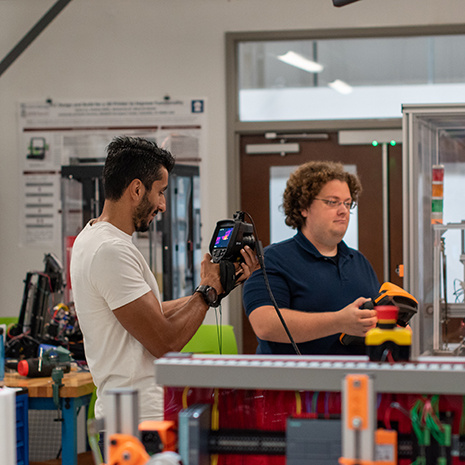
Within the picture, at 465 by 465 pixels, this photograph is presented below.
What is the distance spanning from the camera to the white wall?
4.52 metres

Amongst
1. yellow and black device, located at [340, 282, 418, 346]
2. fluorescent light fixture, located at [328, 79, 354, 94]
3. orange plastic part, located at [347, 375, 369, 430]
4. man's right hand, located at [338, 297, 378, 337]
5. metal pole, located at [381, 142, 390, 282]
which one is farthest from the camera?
fluorescent light fixture, located at [328, 79, 354, 94]

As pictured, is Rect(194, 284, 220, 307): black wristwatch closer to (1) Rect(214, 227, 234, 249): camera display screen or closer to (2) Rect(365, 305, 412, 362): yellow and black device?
(1) Rect(214, 227, 234, 249): camera display screen

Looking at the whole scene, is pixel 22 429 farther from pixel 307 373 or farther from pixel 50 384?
pixel 307 373

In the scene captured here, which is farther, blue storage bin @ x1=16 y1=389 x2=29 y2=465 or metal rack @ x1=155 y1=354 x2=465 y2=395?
blue storage bin @ x1=16 y1=389 x2=29 y2=465

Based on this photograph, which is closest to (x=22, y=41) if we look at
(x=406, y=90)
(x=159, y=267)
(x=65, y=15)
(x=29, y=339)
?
(x=65, y=15)

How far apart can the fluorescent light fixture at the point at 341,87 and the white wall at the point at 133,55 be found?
1.28 feet

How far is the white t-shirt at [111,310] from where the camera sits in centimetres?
172

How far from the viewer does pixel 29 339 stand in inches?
136

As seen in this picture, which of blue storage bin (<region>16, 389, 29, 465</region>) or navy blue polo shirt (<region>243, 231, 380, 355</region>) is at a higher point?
navy blue polo shirt (<region>243, 231, 380, 355</region>)

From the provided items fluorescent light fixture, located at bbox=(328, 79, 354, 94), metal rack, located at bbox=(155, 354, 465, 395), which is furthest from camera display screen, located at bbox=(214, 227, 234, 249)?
fluorescent light fixture, located at bbox=(328, 79, 354, 94)

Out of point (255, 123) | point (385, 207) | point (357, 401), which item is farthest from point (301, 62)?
point (357, 401)

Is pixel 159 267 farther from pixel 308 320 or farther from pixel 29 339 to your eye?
pixel 308 320

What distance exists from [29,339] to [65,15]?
2.46 metres

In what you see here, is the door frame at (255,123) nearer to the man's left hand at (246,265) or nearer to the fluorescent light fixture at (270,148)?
the fluorescent light fixture at (270,148)
